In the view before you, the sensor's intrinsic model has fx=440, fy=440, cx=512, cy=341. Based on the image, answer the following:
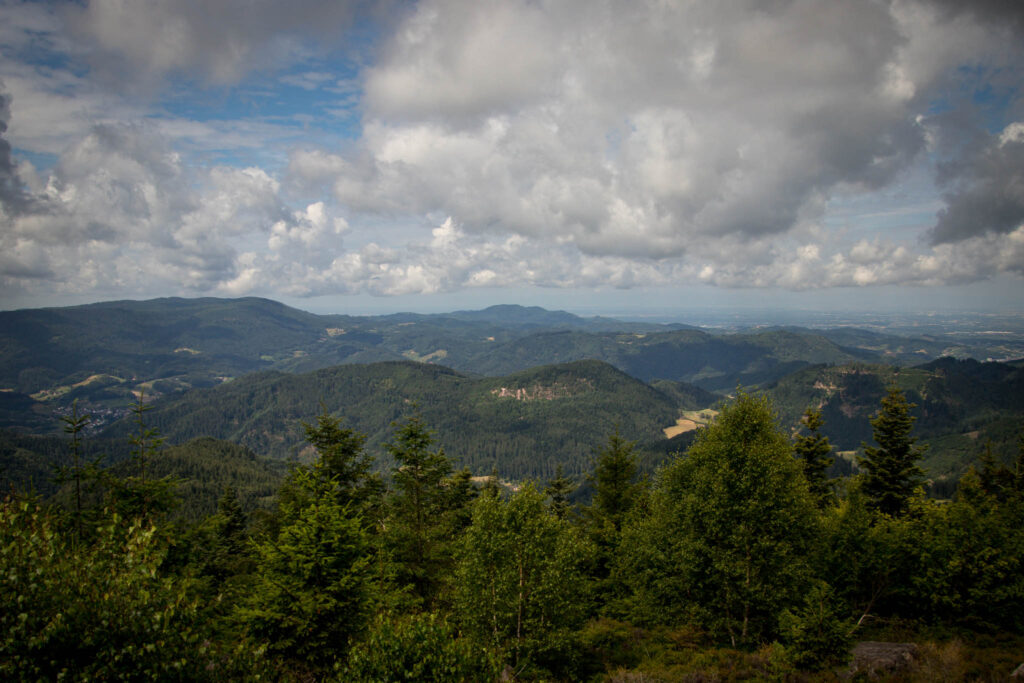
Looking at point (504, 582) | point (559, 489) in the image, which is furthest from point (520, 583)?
point (559, 489)

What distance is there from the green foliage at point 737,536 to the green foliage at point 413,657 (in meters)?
11.7

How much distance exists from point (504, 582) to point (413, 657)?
23.1ft

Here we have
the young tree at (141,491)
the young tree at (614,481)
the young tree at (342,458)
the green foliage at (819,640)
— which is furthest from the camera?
the young tree at (614,481)

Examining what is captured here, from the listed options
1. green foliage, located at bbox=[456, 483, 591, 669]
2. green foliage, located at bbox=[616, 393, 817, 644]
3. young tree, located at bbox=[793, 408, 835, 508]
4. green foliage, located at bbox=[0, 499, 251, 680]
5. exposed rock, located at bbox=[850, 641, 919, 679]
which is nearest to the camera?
green foliage, located at bbox=[0, 499, 251, 680]

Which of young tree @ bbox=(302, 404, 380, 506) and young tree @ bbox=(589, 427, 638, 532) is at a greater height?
young tree @ bbox=(302, 404, 380, 506)

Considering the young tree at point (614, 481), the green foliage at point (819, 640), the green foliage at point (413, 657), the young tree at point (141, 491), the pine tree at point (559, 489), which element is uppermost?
the young tree at point (141, 491)

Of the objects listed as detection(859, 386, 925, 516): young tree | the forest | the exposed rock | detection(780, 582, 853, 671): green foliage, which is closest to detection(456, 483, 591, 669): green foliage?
the forest

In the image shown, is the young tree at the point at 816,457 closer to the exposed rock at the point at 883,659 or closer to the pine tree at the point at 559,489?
the pine tree at the point at 559,489

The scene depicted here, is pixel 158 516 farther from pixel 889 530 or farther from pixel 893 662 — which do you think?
pixel 889 530

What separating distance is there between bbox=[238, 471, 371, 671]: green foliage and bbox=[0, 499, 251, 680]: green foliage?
3.16 metres

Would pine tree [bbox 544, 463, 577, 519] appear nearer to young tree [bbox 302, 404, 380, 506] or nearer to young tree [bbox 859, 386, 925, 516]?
young tree [bbox 302, 404, 380, 506]

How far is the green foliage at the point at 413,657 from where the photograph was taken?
13000 millimetres

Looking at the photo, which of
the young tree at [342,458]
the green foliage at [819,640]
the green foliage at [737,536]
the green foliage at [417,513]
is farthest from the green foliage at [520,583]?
the young tree at [342,458]

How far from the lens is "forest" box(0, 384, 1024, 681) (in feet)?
38.5
